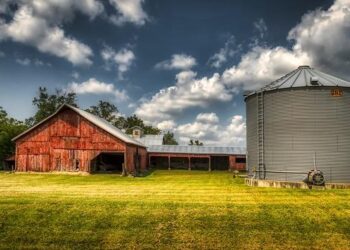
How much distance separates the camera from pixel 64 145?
132 ft

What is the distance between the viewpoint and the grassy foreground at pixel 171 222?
13.9 meters

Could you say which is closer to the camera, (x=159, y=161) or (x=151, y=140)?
(x=159, y=161)

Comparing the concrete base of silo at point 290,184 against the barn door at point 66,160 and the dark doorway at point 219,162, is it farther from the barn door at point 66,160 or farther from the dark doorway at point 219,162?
the dark doorway at point 219,162

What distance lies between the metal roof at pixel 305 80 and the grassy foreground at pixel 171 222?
8536 millimetres

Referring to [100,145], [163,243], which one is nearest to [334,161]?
[163,243]

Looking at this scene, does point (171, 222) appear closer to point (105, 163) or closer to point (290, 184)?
point (290, 184)

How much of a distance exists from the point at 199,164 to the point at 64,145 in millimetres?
28737

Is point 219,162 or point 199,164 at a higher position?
point 219,162

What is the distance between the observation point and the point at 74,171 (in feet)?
130

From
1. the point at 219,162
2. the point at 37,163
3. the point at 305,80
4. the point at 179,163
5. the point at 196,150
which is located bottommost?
the point at 179,163

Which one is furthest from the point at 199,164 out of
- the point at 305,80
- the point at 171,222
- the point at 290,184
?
Result: the point at 171,222

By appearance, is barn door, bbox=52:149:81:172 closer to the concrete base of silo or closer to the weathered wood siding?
the weathered wood siding

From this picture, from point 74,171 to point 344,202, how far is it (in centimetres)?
2699

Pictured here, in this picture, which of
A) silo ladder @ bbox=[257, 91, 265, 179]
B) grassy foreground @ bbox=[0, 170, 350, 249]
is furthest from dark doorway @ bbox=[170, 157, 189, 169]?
grassy foreground @ bbox=[0, 170, 350, 249]
